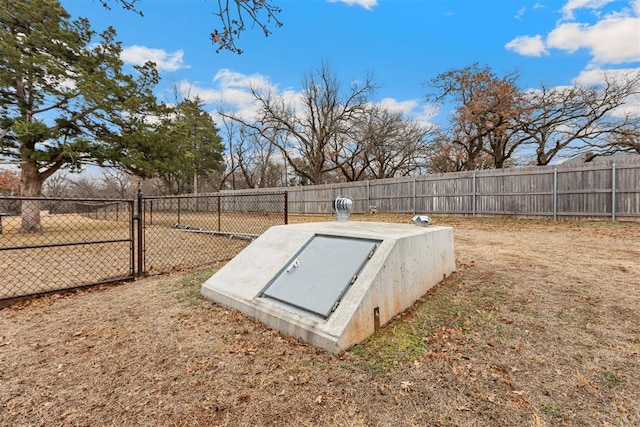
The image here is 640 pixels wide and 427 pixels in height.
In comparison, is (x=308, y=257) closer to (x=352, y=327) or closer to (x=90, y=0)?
(x=352, y=327)

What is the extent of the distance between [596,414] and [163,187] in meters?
37.4

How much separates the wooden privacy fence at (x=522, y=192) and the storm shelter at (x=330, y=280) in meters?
8.42

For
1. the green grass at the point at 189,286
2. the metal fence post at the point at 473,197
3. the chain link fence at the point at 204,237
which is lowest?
the green grass at the point at 189,286

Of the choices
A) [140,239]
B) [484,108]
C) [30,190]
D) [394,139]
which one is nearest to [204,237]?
[140,239]

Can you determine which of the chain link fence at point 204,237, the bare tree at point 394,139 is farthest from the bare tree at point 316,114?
the chain link fence at point 204,237

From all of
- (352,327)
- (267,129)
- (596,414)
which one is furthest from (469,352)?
(267,129)

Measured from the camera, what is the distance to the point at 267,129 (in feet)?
76.3

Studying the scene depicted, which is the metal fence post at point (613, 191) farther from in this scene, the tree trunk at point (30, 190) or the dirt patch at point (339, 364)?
the tree trunk at point (30, 190)

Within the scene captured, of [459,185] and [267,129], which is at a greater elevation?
[267,129]

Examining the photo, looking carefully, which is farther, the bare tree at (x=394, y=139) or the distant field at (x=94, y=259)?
the bare tree at (x=394, y=139)

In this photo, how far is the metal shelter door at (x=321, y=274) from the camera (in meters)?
2.38

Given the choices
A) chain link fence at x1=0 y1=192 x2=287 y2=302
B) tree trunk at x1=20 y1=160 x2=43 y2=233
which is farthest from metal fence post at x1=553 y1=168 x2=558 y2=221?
tree trunk at x1=20 y1=160 x2=43 y2=233

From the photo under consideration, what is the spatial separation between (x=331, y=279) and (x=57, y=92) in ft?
38.6

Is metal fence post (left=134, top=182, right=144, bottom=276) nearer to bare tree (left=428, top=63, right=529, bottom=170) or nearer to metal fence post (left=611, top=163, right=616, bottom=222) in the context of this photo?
metal fence post (left=611, top=163, right=616, bottom=222)
